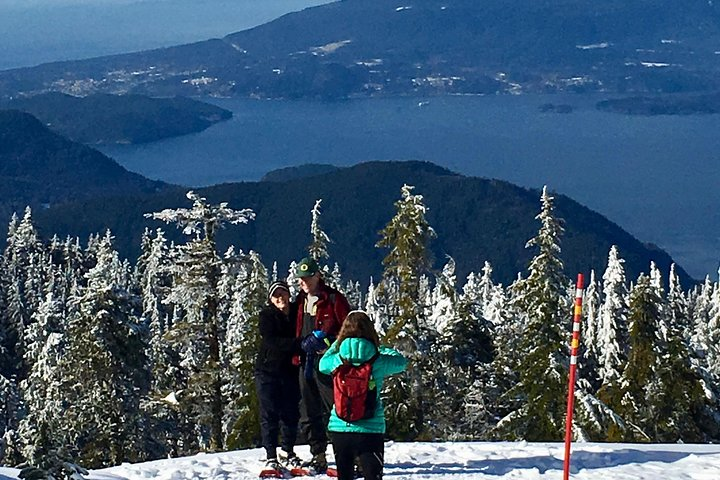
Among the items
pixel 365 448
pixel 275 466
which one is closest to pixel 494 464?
pixel 275 466

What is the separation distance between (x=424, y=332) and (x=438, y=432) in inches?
93.0

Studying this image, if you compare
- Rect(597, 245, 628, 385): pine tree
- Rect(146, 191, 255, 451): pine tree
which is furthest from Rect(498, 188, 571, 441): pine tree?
Rect(146, 191, 255, 451): pine tree

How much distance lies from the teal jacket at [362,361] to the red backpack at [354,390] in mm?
41

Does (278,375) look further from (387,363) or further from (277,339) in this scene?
(387,363)

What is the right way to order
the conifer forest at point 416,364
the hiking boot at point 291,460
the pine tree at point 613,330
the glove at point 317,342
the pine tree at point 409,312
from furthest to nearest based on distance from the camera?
the pine tree at point 613,330 < the pine tree at point 409,312 < the conifer forest at point 416,364 < the hiking boot at point 291,460 < the glove at point 317,342

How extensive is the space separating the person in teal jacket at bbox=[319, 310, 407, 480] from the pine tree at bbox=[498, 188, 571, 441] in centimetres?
1228

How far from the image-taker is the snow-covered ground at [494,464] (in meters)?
10.1

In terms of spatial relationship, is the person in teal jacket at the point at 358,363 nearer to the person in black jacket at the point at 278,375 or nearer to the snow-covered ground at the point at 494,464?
the person in black jacket at the point at 278,375

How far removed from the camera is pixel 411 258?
19812 millimetres

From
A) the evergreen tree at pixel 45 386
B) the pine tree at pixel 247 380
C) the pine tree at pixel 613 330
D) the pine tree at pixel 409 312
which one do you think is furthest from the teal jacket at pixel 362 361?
the pine tree at pixel 613 330

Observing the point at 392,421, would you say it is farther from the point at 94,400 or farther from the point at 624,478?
the point at 624,478

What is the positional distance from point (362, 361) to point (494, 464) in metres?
3.56

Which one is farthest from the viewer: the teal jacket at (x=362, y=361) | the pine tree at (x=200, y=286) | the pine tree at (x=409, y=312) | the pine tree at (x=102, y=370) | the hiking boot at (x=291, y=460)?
the pine tree at (x=102, y=370)

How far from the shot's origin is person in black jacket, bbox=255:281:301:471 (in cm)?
948
